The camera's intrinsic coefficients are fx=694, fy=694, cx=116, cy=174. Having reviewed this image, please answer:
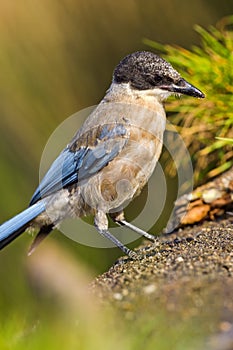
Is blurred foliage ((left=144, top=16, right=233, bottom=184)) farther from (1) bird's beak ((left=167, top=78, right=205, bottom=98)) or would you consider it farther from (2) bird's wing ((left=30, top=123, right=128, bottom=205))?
(2) bird's wing ((left=30, top=123, right=128, bottom=205))

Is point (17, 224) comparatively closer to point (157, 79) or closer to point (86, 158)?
point (86, 158)

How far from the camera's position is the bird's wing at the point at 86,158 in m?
3.29

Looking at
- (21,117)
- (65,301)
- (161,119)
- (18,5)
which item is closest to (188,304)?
(65,301)

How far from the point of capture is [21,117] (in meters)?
4.14

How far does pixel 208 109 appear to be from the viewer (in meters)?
3.80

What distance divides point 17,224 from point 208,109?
125 cm

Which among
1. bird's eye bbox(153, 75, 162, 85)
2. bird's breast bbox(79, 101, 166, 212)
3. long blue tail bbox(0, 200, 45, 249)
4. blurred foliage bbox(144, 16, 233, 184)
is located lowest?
blurred foliage bbox(144, 16, 233, 184)

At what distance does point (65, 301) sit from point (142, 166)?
3.46ft

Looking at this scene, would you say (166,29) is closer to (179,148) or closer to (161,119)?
(179,148)

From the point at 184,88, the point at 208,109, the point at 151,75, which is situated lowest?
the point at 208,109

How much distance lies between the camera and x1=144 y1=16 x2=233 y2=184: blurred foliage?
372cm

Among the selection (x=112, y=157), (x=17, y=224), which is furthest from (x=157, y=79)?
(x=17, y=224)

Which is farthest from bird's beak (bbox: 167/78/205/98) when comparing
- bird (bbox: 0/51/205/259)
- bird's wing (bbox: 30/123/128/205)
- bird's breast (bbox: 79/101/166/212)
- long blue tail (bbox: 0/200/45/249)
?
long blue tail (bbox: 0/200/45/249)

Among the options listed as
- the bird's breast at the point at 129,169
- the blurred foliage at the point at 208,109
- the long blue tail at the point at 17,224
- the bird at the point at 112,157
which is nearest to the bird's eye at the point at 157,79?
the bird at the point at 112,157
